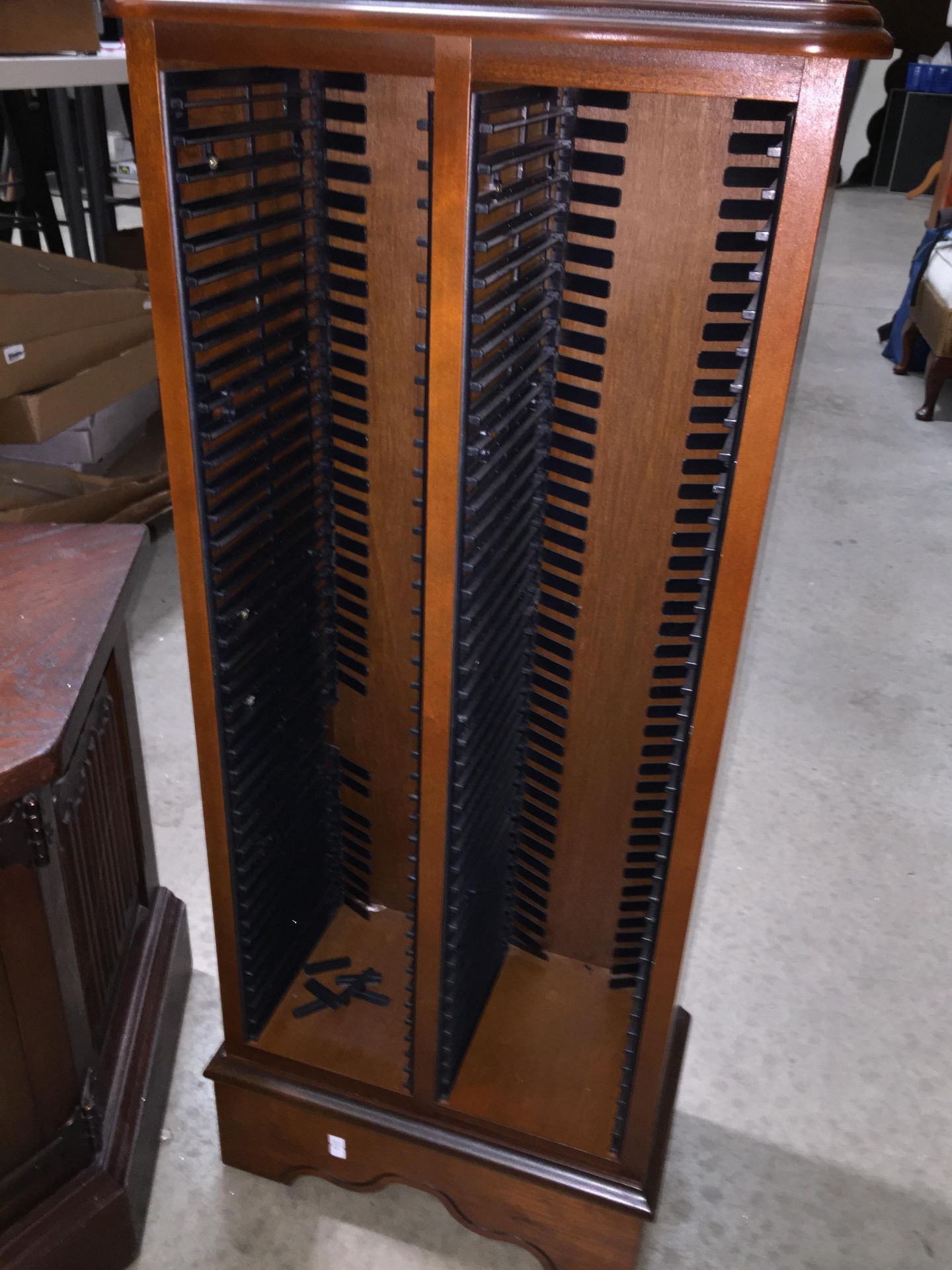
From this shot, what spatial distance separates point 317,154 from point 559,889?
1009 millimetres

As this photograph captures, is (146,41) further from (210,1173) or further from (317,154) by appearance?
(210,1173)

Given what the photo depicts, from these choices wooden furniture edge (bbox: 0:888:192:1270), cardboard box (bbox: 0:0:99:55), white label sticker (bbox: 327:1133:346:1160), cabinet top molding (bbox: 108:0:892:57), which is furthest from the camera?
cardboard box (bbox: 0:0:99:55)

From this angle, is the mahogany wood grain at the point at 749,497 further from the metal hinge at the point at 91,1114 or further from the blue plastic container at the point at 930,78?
the blue plastic container at the point at 930,78

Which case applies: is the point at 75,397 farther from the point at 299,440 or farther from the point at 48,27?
the point at 299,440

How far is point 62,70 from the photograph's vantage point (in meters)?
2.47

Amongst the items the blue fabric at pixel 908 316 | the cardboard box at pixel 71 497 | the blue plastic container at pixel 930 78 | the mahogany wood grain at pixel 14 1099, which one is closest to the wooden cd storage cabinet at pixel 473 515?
the mahogany wood grain at pixel 14 1099

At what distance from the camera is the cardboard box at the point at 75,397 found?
262 cm

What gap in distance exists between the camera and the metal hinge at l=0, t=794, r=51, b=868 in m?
1.09

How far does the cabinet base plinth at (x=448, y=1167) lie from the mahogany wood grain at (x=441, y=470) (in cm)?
21

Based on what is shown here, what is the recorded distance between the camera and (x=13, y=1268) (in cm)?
127

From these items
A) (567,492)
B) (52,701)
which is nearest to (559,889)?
(567,492)

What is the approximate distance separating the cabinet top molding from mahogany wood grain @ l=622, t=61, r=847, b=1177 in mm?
24

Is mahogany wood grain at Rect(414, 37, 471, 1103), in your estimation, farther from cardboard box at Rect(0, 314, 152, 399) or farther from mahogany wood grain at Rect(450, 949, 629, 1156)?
cardboard box at Rect(0, 314, 152, 399)

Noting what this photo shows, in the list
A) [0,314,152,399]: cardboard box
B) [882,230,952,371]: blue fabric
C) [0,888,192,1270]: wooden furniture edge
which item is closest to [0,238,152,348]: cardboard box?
[0,314,152,399]: cardboard box
